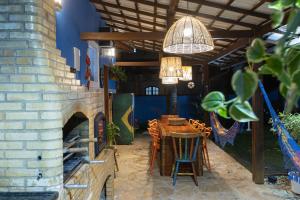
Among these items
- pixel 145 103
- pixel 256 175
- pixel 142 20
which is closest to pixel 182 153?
pixel 256 175

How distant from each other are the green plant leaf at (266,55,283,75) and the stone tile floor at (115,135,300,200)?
3.60 meters

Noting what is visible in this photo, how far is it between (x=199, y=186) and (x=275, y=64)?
4100mm

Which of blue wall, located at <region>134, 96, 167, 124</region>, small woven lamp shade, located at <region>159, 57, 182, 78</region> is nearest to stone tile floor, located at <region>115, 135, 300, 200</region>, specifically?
small woven lamp shade, located at <region>159, 57, 182, 78</region>

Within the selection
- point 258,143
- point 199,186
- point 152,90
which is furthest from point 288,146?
point 152,90

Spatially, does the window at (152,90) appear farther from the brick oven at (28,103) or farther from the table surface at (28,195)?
the table surface at (28,195)

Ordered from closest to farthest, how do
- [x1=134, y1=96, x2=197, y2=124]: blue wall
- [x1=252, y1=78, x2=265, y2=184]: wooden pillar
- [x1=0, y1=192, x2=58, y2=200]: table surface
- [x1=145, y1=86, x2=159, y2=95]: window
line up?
[x1=0, y1=192, x2=58, y2=200]: table surface → [x1=252, y1=78, x2=265, y2=184]: wooden pillar → [x1=134, y1=96, x2=197, y2=124]: blue wall → [x1=145, y1=86, x2=159, y2=95]: window

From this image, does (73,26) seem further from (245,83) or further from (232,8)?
(245,83)

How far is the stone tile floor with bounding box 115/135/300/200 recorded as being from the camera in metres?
3.86

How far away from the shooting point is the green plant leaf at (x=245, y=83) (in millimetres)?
451

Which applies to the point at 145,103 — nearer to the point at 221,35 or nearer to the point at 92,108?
the point at 221,35

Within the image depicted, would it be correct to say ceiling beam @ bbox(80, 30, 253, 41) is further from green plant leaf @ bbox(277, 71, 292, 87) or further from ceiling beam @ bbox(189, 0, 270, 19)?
green plant leaf @ bbox(277, 71, 292, 87)

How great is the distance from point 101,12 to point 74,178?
417cm

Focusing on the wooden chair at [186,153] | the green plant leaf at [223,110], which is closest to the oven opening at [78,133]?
the wooden chair at [186,153]

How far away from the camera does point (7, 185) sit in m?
1.96
